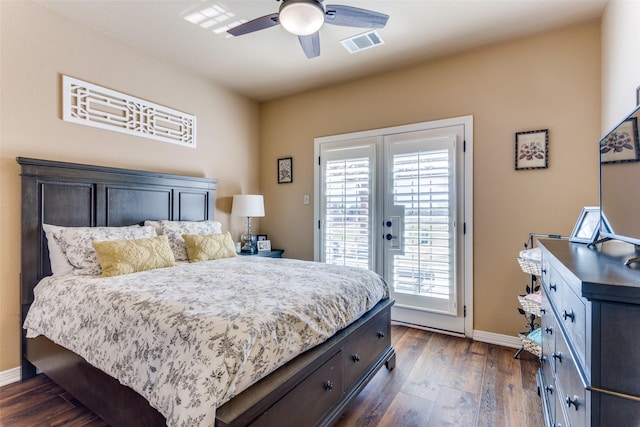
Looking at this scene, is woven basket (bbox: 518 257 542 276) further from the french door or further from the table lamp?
the table lamp

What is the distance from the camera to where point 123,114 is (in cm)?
288

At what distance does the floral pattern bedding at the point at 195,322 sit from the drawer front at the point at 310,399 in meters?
0.15

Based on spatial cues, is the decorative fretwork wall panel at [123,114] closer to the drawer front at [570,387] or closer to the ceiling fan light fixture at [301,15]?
the ceiling fan light fixture at [301,15]

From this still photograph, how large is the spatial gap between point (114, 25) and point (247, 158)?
201 cm

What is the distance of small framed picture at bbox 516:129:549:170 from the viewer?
105 inches

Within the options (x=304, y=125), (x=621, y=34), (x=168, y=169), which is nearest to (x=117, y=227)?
(x=168, y=169)

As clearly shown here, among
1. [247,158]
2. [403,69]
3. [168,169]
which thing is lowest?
[168,169]

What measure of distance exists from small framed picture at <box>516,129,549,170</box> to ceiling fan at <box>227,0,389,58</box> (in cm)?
169

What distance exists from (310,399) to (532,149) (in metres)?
2.74

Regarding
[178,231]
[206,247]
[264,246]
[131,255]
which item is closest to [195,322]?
[131,255]

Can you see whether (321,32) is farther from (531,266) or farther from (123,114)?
(531,266)

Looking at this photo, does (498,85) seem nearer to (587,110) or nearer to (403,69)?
(587,110)

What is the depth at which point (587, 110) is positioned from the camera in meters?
2.53

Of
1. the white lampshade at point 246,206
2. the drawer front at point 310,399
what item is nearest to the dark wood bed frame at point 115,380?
the drawer front at point 310,399
